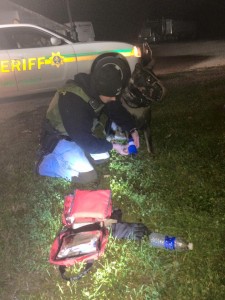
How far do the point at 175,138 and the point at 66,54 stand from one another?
318 cm

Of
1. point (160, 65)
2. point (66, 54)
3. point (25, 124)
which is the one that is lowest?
point (160, 65)

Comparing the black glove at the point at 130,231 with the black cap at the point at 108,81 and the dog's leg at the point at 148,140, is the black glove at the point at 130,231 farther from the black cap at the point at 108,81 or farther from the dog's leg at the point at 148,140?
the dog's leg at the point at 148,140

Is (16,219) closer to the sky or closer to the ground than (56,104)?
closer to the ground

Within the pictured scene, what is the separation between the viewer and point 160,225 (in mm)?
3174

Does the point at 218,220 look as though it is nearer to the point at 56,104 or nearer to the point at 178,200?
the point at 178,200

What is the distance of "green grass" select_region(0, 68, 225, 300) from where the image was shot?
2.62 meters

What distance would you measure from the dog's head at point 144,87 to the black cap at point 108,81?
32cm

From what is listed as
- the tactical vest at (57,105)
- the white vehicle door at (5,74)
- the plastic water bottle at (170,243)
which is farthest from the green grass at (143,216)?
the white vehicle door at (5,74)

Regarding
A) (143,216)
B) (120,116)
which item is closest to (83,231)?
(143,216)

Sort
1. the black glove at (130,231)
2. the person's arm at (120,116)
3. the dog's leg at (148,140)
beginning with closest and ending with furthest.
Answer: the black glove at (130,231)
the person's arm at (120,116)
the dog's leg at (148,140)

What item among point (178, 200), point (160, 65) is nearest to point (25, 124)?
point (178, 200)

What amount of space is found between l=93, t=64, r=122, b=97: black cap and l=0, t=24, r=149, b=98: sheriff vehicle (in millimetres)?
3437

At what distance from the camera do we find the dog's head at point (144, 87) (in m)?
3.64

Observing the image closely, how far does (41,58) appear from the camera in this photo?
22.3 feet
